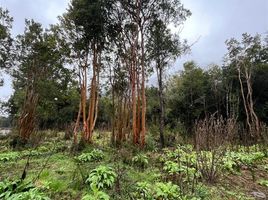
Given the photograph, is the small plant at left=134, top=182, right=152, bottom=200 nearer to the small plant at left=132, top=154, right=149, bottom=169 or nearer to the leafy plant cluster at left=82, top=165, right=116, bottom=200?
the leafy plant cluster at left=82, top=165, right=116, bottom=200

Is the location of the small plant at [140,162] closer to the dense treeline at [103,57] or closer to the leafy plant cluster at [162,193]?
the leafy plant cluster at [162,193]

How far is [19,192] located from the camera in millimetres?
4105

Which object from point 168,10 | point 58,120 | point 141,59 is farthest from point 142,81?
point 58,120

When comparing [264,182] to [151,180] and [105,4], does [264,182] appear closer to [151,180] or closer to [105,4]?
[151,180]

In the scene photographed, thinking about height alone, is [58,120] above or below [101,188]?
above

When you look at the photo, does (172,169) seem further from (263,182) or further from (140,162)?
(263,182)

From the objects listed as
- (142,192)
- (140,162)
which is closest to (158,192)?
(142,192)

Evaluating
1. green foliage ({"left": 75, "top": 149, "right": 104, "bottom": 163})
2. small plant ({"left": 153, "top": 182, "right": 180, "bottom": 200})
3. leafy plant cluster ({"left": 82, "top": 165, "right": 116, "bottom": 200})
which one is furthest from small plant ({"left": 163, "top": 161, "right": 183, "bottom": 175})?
green foliage ({"left": 75, "top": 149, "right": 104, "bottom": 163})

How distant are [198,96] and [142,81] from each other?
13.4m

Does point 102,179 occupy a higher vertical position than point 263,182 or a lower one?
higher

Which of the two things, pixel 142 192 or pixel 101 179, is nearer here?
pixel 142 192

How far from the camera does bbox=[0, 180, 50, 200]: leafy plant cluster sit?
143 inches

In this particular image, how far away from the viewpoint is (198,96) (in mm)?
22953

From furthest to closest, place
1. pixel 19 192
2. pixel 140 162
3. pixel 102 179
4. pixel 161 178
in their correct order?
pixel 140 162
pixel 161 178
pixel 102 179
pixel 19 192
